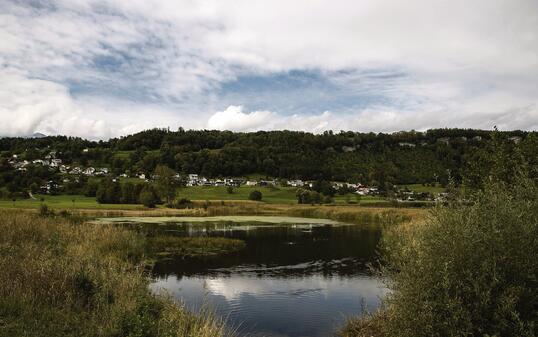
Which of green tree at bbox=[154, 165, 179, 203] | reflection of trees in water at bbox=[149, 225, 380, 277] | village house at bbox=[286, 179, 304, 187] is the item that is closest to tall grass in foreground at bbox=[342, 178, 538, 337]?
reflection of trees in water at bbox=[149, 225, 380, 277]

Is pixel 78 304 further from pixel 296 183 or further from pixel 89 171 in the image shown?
pixel 89 171

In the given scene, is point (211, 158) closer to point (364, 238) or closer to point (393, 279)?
point (364, 238)

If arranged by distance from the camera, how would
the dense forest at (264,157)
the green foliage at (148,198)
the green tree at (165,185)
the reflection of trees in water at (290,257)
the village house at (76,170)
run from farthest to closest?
1. the dense forest at (264,157)
2. the village house at (76,170)
3. the green tree at (165,185)
4. the green foliage at (148,198)
5. the reflection of trees in water at (290,257)

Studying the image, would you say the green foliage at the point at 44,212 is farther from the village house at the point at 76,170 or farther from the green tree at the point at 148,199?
the village house at the point at 76,170

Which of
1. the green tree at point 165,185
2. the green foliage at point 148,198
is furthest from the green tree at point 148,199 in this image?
the green tree at point 165,185

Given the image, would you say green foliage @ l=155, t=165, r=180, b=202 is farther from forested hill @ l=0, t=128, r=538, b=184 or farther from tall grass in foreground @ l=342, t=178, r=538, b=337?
tall grass in foreground @ l=342, t=178, r=538, b=337

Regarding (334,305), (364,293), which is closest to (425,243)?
(334,305)

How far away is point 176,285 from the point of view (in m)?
25.0

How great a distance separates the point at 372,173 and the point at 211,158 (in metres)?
60.2

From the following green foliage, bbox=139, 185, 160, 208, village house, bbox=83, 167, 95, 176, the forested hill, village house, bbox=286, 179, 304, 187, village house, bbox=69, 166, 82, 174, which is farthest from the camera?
the forested hill

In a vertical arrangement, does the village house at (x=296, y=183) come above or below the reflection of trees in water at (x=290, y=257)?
above

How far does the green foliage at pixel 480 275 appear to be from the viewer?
10125 millimetres

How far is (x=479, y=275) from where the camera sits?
10.4 metres

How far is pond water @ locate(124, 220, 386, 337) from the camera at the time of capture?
18.9m
